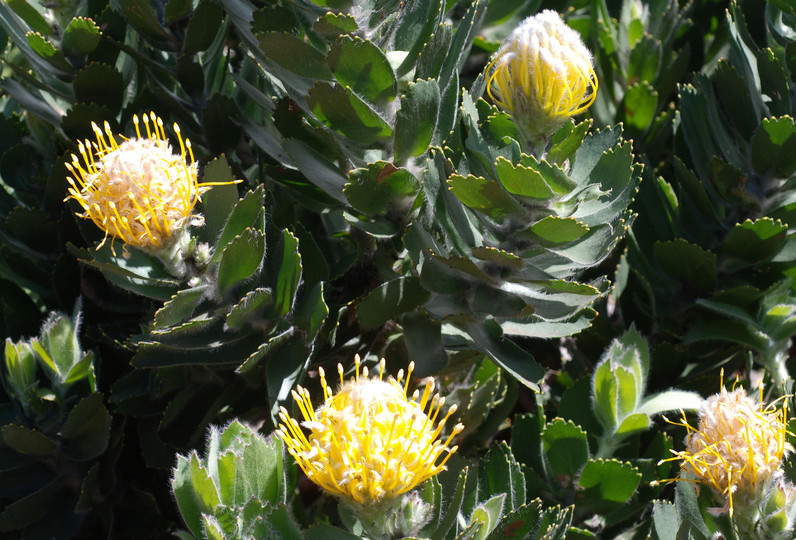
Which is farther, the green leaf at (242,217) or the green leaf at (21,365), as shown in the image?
Result: the green leaf at (21,365)

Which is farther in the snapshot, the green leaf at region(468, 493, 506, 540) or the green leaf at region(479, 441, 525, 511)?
the green leaf at region(479, 441, 525, 511)

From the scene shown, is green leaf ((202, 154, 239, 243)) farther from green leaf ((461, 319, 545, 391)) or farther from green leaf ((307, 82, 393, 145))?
green leaf ((461, 319, 545, 391))

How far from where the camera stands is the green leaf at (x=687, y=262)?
1.61 meters

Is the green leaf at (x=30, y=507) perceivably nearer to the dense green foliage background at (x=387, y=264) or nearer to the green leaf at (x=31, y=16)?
the dense green foliage background at (x=387, y=264)

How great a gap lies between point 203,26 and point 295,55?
1.15ft

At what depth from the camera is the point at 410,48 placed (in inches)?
56.3

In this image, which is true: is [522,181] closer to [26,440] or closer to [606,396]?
[606,396]

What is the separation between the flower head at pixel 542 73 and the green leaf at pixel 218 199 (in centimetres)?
45

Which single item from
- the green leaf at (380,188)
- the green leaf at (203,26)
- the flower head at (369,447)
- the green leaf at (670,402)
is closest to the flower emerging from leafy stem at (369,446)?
the flower head at (369,447)

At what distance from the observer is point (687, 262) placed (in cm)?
166

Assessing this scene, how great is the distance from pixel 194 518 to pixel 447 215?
59 centimetres

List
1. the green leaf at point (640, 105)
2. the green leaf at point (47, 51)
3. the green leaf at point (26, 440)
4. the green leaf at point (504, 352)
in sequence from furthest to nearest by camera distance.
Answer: the green leaf at point (640, 105) → the green leaf at point (47, 51) → the green leaf at point (26, 440) → the green leaf at point (504, 352)

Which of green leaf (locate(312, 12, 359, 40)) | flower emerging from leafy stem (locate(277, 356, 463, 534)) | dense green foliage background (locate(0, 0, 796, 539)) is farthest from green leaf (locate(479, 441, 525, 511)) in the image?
green leaf (locate(312, 12, 359, 40))

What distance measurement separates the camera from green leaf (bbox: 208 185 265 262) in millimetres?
1263
